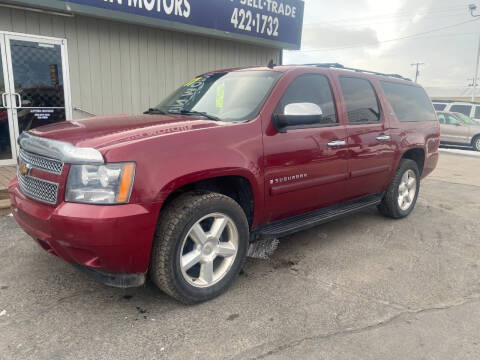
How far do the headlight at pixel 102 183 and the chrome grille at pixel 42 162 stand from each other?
0.55 ft

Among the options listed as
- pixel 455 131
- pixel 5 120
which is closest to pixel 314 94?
pixel 5 120

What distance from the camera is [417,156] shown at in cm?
518

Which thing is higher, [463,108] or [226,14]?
[226,14]

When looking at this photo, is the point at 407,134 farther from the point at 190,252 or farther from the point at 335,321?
the point at 190,252

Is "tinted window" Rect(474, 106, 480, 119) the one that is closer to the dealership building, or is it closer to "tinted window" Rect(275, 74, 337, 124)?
the dealership building

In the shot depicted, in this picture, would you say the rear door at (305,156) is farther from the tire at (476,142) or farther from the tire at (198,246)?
the tire at (476,142)

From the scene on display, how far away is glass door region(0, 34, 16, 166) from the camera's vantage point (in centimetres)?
615

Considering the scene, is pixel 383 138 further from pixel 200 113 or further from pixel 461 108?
pixel 461 108

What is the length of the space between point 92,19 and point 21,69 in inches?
61.5

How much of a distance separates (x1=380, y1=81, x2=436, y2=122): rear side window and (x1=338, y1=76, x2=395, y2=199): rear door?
0.36m

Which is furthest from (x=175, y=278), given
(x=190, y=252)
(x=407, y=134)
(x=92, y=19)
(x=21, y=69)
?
(x=92, y=19)

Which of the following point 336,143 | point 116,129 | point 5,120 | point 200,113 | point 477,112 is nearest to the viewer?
point 116,129

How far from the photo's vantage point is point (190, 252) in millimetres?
2742

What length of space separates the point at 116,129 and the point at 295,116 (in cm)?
137
